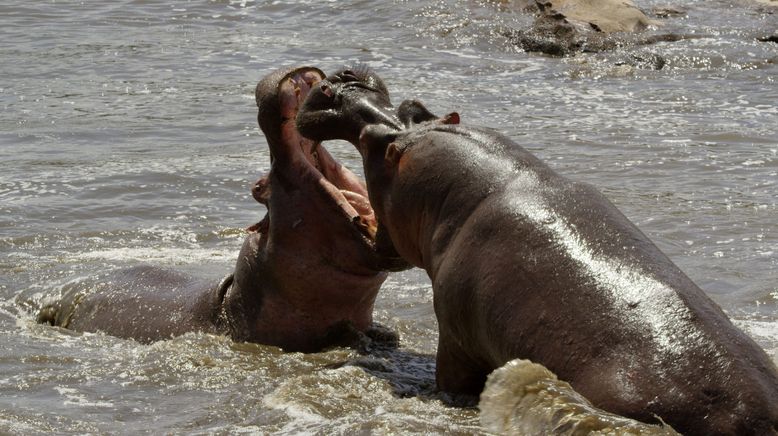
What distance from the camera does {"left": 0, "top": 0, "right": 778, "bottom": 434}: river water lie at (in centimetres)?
577

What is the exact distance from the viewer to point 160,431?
5223 mm

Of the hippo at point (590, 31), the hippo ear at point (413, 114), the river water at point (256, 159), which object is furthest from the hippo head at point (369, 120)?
the hippo at point (590, 31)

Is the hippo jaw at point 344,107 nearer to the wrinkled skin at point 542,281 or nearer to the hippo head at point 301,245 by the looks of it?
the wrinkled skin at point 542,281

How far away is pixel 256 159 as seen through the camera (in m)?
11.6

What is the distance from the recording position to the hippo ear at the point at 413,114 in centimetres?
554

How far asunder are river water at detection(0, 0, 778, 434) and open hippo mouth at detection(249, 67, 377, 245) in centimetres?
63

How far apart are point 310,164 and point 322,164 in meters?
0.16

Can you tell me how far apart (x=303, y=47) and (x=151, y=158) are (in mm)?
6397

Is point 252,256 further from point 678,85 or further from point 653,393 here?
point 678,85

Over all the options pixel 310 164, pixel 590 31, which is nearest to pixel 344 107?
pixel 310 164

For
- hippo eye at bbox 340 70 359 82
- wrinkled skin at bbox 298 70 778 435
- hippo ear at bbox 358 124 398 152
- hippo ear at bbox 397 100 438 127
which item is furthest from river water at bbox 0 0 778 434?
hippo eye at bbox 340 70 359 82

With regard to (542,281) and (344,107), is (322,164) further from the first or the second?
(542,281)

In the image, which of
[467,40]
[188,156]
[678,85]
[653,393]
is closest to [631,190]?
[188,156]

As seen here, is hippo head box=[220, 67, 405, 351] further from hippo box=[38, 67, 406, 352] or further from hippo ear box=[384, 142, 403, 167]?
hippo ear box=[384, 142, 403, 167]
